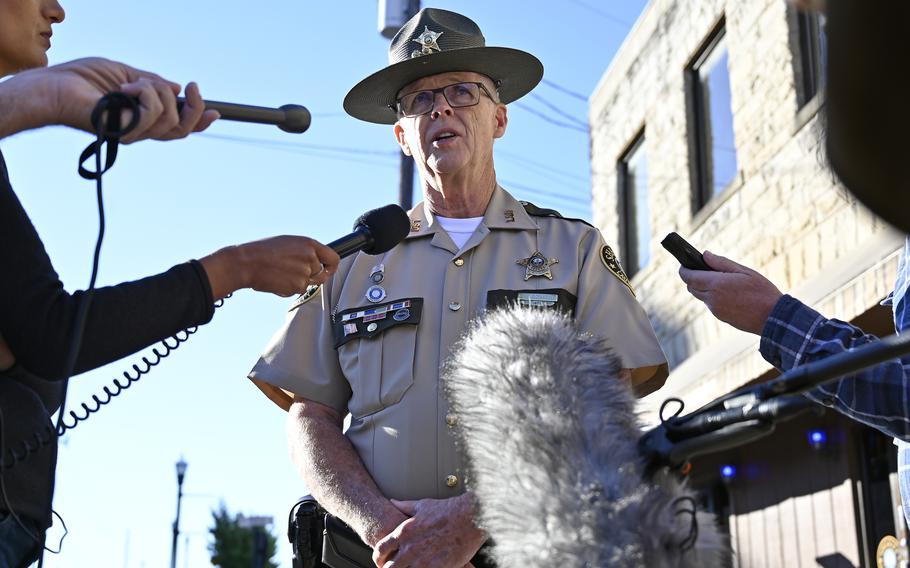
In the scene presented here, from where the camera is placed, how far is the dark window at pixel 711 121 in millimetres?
10250

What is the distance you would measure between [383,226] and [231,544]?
1738 inches

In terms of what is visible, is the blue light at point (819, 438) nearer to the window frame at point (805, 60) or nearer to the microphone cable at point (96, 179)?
the window frame at point (805, 60)

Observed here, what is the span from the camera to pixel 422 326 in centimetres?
342

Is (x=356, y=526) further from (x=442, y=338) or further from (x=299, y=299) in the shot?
(x=299, y=299)

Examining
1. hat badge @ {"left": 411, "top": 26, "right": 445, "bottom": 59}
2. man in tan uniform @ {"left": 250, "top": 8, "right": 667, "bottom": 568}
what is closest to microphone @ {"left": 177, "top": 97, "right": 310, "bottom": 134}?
man in tan uniform @ {"left": 250, "top": 8, "right": 667, "bottom": 568}

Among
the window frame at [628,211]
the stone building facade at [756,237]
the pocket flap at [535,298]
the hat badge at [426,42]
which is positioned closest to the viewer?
the pocket flap at [535,298]

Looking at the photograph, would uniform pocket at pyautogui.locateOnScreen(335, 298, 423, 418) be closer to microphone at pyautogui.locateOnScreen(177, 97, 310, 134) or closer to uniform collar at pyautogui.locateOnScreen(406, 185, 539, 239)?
uniform collar at pyautogui.locateOnScreen(406, 185, 539, 239)

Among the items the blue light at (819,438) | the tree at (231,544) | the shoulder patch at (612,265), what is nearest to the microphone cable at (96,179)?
the shoulder patch at (612,265)

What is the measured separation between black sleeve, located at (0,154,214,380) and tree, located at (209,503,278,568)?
43230 millimetres

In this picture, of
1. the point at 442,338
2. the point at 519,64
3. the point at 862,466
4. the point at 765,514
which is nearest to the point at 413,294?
the point at 442,338

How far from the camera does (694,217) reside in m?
10.7

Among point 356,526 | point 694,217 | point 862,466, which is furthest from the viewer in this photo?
point 694,217

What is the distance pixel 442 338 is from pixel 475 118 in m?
0.84

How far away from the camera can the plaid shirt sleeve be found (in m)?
2.74
